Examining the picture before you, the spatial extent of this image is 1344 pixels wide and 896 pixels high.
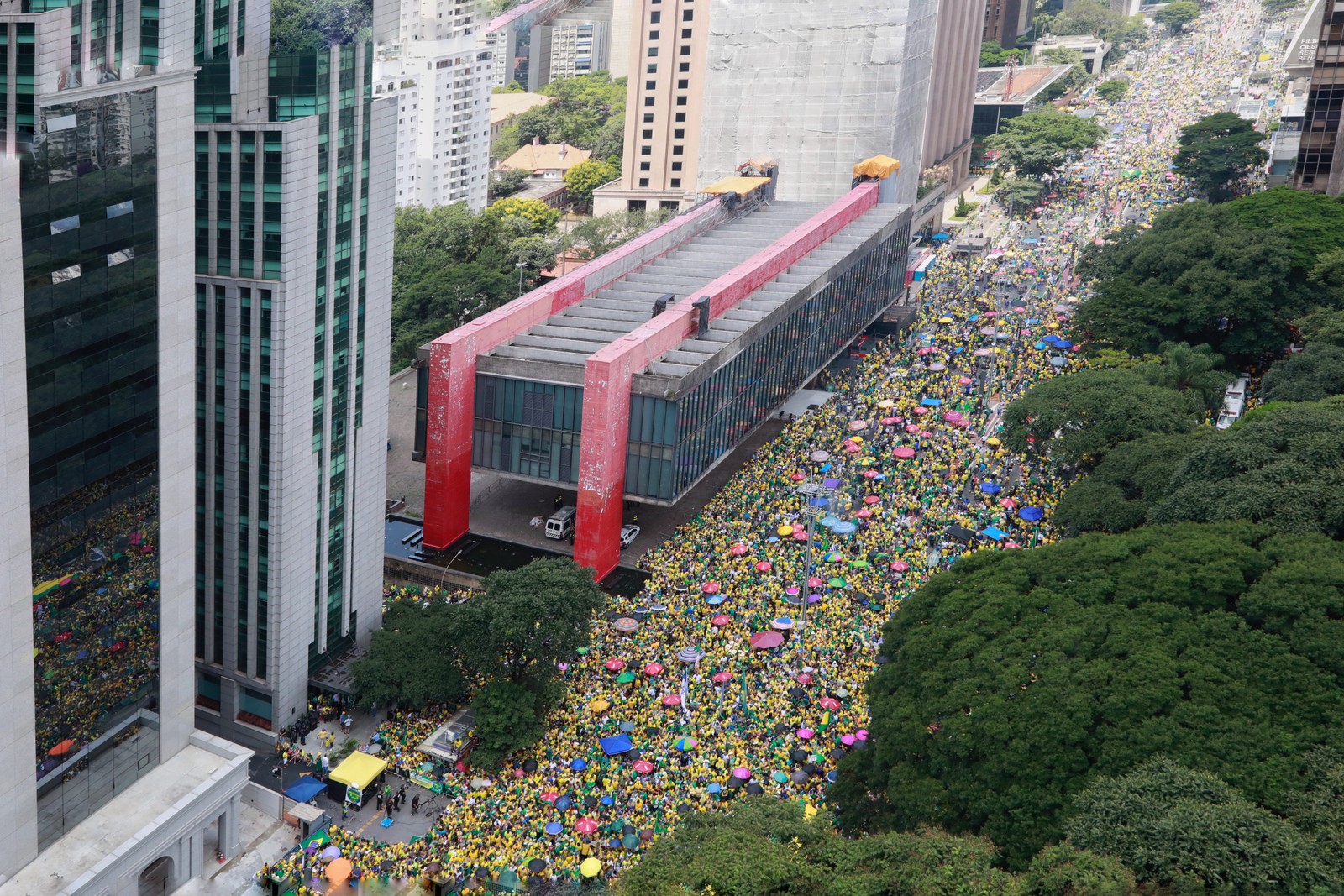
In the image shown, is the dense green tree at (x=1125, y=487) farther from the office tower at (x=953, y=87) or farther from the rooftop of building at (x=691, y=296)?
the office tower at (x=953, y=87)

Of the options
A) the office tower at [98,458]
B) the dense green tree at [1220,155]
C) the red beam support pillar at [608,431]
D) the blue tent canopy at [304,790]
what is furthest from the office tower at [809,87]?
the office tower at [98,458]

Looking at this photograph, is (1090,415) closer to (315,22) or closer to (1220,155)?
(315,22)

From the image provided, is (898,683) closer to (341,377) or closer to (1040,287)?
(341,377)

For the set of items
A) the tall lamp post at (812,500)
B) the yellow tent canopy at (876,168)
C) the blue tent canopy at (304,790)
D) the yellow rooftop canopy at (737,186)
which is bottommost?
the blue tent canopy at (304,790)

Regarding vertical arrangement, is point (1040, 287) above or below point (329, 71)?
below

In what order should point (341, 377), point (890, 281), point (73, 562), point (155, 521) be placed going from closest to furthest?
point (73, 562) → point (155, 521) → point (341, 377) → point (890, 281)

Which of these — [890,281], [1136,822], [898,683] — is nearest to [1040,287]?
[890,281]
